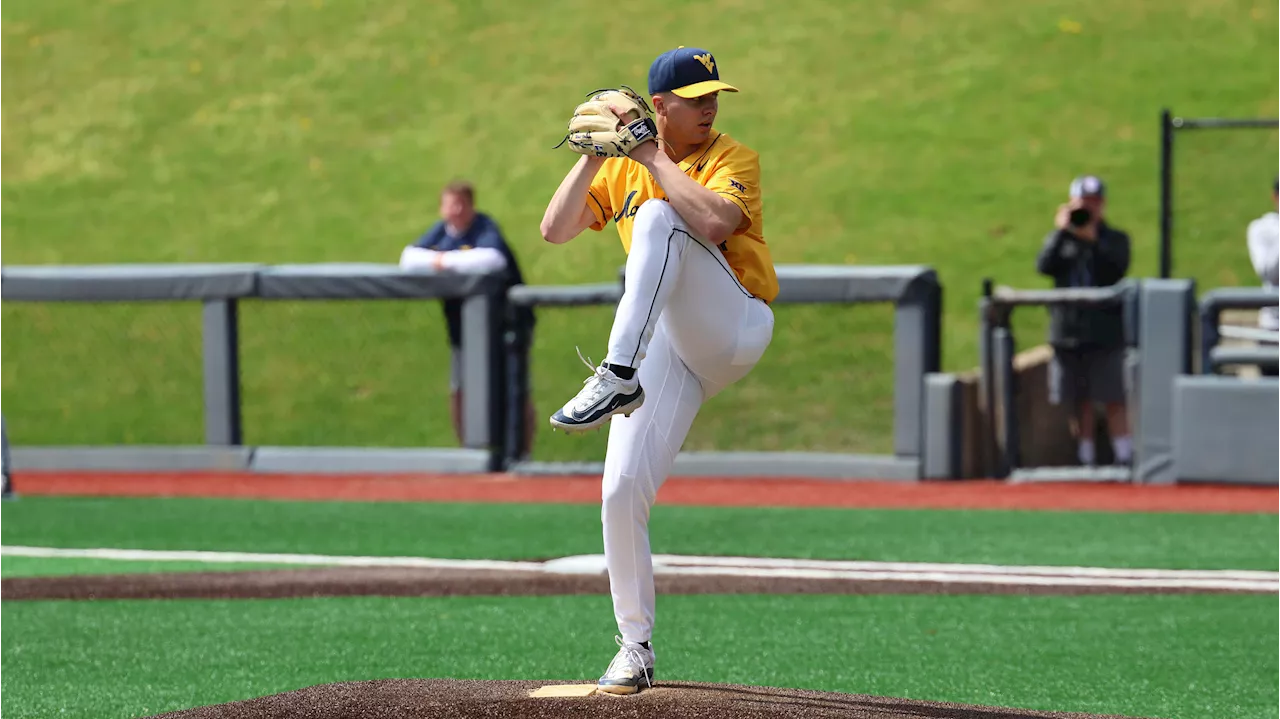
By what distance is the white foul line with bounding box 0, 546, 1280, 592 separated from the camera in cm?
769

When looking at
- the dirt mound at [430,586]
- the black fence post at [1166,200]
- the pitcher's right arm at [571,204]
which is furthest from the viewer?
the black fence post at [1166,200]

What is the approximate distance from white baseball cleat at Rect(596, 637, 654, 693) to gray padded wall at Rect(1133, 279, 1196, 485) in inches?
306

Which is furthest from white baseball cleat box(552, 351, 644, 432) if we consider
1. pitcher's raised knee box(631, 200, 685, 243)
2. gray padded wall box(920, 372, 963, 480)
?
gray padded wall box(920, 372, 963, 480)

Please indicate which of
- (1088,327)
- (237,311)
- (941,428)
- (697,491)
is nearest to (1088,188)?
(1088,327)

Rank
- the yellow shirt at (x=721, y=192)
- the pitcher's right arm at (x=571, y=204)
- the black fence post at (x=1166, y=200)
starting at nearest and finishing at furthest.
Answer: the yellow shirt at (x=721, y=192) < the pitcher's right arm at (x=571, y=204) < the black fence post at (x=1166, y=200)

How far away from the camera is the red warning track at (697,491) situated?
11.0 metres

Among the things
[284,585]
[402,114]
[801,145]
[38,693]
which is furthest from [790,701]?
[402,114]

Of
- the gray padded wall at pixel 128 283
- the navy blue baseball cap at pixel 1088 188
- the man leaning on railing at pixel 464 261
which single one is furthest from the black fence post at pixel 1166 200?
the gray padded wall at pixel 128 283

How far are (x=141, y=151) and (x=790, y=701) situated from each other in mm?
23932

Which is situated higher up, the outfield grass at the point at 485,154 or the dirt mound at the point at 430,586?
the outfield grass at the point at 485,154

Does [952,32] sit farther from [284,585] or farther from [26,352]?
[284,585]

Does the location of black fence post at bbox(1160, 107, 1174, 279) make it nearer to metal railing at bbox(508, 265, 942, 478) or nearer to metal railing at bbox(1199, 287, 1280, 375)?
metal railing at bbox(1199, 287, 1280, 375)

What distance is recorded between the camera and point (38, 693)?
5.43 metres

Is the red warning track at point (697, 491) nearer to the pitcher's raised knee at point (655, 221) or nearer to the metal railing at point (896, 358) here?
the metal railing at point (896, 358)
